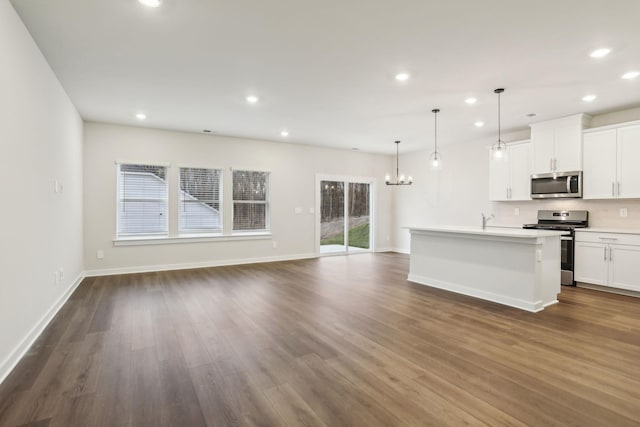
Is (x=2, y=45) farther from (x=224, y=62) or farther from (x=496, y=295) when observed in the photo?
(x=496, y=295)

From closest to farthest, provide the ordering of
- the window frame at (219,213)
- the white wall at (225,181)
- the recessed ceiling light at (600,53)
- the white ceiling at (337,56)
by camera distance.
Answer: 1. the white ceiling at (337,56)
2. the recessed ceiling light at (600,53)
3. the white wall at (225,181)
4. the window frame at (219,213)

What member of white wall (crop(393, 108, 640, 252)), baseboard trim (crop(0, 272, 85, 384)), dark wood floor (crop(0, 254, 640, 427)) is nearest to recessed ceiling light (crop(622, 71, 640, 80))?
white wall (crop(393, 108, 640, 252))

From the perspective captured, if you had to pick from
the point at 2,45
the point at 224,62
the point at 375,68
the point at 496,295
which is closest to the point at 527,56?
the point at 375,68

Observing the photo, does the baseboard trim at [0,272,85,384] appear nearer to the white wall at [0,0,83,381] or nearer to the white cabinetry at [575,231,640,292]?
the white wall at [0,0,83,381]

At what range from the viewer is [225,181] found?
6.90 meters

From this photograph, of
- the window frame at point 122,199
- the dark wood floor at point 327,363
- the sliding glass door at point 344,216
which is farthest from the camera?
the sliding glass door at point 344,216

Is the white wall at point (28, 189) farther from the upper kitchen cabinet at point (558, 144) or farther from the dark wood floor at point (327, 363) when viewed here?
the upper kitchen cabinet at point (558, 144)

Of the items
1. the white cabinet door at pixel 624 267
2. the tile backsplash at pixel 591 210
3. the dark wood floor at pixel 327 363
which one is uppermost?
the tile backsplash at pixel 591 210

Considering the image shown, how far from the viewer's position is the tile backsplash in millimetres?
4934

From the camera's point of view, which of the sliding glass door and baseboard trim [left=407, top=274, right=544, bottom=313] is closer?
baseboard trim [left=407, top=274, right=544, bottom=313]

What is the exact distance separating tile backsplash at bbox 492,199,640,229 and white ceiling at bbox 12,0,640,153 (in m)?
1.50

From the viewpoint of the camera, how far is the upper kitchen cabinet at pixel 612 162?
4652 mm

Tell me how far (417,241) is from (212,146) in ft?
14.8

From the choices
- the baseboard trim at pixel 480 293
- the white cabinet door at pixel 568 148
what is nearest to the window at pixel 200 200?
the baseboard trim at pixel 480 293
